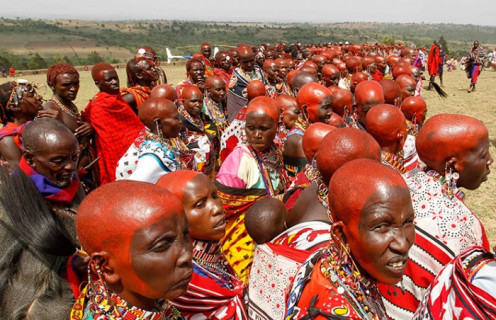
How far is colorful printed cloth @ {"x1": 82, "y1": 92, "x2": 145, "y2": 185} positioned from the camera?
461cm

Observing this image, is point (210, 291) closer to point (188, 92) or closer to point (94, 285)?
point (94, 285)

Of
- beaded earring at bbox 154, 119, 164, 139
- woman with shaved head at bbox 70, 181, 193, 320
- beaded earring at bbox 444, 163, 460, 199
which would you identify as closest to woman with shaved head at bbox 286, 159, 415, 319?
woman with shaved head at bbox 70, 181, 193, 320

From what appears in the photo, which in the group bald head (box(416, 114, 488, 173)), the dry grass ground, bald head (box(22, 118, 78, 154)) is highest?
bald head (box(416, 114, 488, 173))

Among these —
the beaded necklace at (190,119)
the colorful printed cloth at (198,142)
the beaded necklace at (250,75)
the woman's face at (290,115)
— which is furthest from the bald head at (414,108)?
the beaded necklace at (250,75)

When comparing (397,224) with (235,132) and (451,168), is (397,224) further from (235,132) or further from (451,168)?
(235,132)

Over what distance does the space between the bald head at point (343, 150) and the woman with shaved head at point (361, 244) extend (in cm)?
60

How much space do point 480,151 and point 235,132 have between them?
302cm

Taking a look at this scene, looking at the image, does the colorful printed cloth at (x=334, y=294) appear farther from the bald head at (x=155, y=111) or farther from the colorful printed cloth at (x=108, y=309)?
the bald head at (x=155, y=111)

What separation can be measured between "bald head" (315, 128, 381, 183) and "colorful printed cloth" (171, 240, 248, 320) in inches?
32.2

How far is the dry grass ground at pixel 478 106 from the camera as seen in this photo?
18.0 feet

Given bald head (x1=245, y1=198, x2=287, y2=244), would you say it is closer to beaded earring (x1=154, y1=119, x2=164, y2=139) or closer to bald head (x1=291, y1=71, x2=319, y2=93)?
beaded earring (x1=154, y1=119, x2=164, y2=139)

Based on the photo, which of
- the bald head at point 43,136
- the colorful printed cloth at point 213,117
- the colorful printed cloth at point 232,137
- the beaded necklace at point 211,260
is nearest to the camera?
the beaded necklace at point 211,260

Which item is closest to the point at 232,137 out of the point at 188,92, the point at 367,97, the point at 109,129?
the point at 188,92

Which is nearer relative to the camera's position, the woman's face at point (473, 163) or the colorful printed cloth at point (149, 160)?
the woman's face at point (473, 163)
